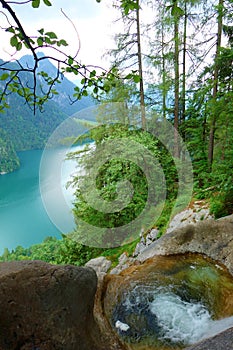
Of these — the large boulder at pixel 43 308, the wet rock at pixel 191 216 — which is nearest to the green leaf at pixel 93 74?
the large boulder at pixel 43 308

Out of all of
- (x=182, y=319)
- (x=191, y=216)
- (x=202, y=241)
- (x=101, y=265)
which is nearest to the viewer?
(x=182, y=319)

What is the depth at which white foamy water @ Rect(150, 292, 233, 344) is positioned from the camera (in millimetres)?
2793

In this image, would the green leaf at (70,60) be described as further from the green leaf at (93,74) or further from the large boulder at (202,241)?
the large boulder at (202,241)

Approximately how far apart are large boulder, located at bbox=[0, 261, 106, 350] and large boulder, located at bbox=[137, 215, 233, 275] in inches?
90.2

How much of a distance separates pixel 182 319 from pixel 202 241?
4.98 feet

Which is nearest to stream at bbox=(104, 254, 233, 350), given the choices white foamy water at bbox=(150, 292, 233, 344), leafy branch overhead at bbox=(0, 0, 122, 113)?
white foamy water at bbox=(150, 292, 233, 344)

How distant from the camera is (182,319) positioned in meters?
3.06

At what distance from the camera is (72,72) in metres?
1.19

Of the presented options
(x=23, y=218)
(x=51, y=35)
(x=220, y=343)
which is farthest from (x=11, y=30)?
(x=23, y=218)

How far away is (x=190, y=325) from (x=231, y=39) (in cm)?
654

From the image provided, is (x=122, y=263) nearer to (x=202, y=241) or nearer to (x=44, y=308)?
(x=202, y=241)

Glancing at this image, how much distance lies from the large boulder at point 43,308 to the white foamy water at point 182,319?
1.01 m

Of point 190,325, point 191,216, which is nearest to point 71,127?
point 191,216

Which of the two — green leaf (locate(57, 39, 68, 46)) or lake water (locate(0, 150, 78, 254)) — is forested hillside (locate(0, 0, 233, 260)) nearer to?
green leaf (locate(57, 39, 68, 46))
